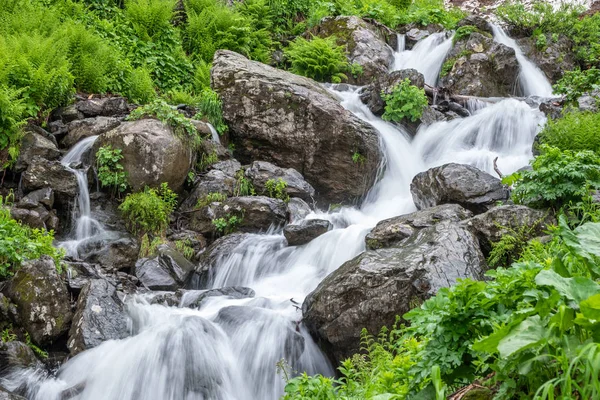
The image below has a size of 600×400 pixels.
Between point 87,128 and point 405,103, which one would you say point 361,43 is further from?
point 87,128

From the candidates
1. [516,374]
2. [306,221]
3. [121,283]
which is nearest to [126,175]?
[121,283]

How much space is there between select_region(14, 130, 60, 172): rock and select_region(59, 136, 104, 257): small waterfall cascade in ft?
0.86

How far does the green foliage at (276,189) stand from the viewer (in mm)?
9680

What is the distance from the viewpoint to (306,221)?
28.0 ft

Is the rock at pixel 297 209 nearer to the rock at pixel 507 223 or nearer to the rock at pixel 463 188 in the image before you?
the rock at pixel 463 188

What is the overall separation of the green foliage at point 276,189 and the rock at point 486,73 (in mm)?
6640

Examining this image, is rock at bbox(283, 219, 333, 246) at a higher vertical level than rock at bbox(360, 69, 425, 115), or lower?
lower

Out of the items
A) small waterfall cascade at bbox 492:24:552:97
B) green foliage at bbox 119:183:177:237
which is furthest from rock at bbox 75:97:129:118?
small waterfall cascade at bbox 492:24:552:97

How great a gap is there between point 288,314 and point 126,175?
4.16 m

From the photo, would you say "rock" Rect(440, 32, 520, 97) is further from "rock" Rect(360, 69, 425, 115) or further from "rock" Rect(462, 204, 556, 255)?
"rock" Rect(462, 204, 556, 255)

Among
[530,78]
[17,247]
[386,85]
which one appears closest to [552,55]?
[530,78]

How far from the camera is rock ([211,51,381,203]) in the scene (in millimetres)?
10828

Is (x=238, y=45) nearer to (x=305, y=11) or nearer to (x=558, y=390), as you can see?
(x=305, y=11)

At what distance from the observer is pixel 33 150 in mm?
8695
